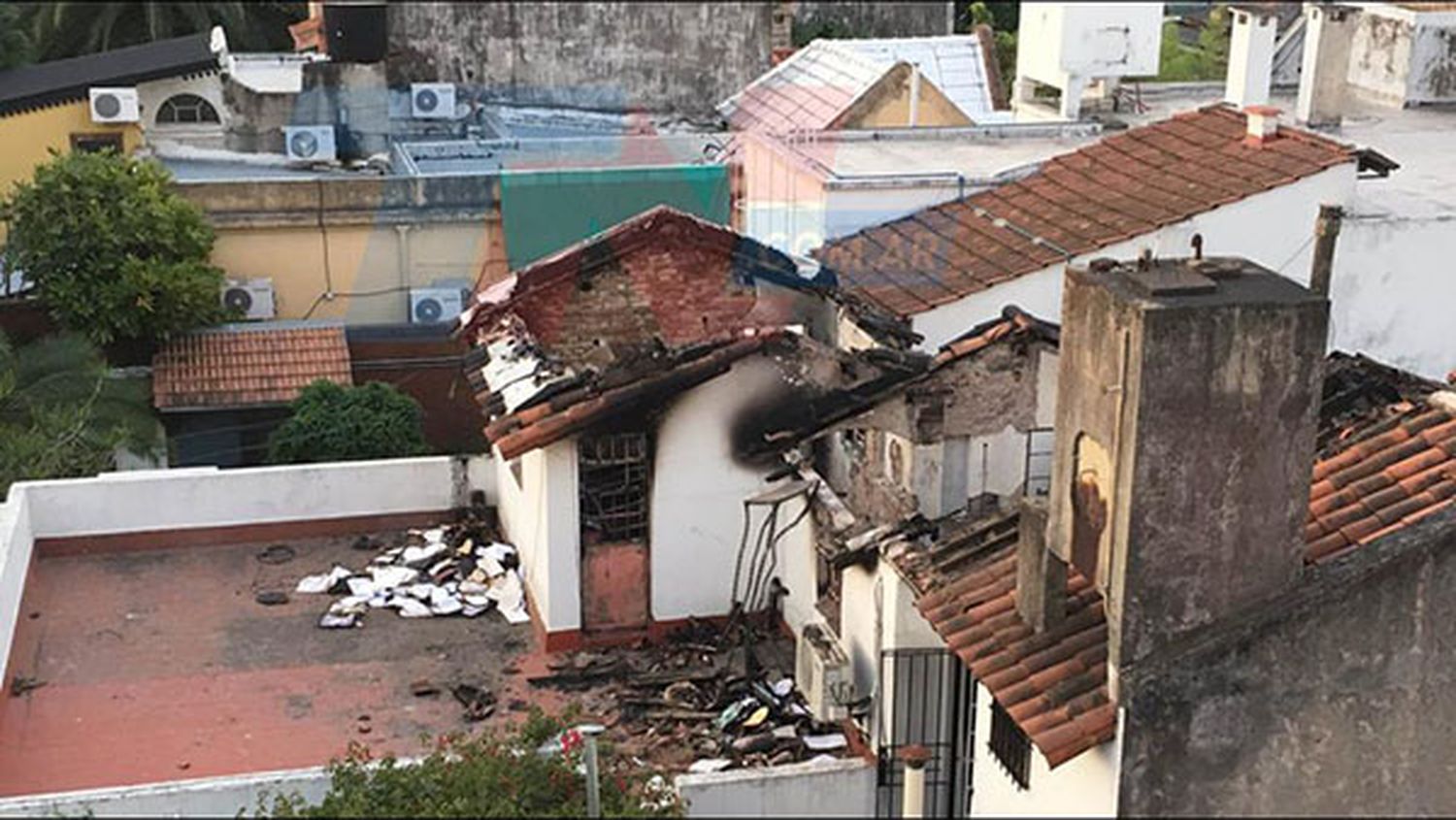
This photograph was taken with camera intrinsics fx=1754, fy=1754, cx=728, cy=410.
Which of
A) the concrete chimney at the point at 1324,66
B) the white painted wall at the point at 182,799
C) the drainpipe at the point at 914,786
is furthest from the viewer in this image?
the concrete chimney at the point at 1324,66

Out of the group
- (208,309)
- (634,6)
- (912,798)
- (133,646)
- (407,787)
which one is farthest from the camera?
(634,6)

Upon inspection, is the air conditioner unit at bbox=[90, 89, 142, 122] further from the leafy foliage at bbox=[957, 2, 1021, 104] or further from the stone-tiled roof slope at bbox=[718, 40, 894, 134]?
the leafy foliage at bbox=[957, 2, 1021, 104]

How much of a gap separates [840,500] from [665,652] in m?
1.89

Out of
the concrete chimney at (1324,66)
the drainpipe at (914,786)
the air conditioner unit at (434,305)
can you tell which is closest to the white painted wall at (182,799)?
the drainpipe at (914,786)

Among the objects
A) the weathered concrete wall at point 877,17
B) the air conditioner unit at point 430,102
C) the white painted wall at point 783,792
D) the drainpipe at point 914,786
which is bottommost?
the white painted wall at point 783,792

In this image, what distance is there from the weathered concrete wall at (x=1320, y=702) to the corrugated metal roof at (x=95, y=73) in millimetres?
21720

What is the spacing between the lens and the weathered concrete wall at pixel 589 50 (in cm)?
3181

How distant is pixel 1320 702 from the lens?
8.59 meters

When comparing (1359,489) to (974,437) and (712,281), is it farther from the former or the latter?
(712,281)

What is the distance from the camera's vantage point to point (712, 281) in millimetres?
15680

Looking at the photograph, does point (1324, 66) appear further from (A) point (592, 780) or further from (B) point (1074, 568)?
(A) point (592, 780)

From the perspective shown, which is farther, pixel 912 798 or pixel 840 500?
pixel 840 500

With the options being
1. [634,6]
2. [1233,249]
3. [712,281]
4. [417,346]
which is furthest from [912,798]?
[634,6]

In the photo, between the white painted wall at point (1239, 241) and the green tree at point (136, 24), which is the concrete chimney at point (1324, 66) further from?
the green tree at point (136, 24)
